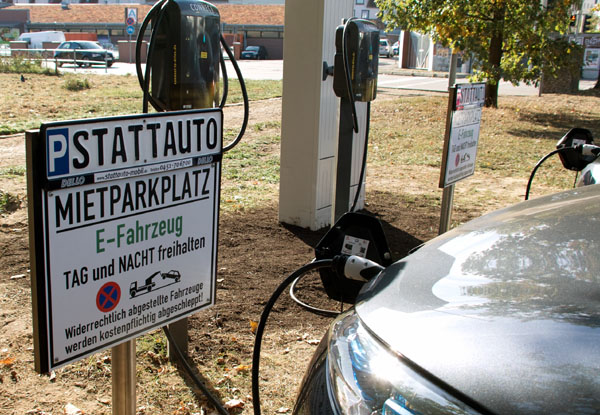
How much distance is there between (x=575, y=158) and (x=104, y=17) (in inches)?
2417

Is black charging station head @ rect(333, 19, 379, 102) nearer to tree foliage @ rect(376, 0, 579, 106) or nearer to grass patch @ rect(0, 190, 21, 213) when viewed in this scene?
grass patch @ rect(0, 190, 21, 213)

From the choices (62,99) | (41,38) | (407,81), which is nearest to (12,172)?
(62,99)

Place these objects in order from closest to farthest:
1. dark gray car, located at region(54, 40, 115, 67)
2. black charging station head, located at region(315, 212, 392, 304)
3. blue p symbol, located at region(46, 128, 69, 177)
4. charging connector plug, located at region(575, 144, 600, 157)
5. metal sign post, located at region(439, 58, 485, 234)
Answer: blue p symbol, located at region(46, 128, 69, 177) < black charging station head, located at region(315, 212, 392, 304) < charging connector plug, located at region(575, 144, 600, 157) < metal sign post, located at region(439, 58, 485, 234) < dark gray car, located at region(54, 40, 115, 67)

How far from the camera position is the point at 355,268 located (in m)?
2.34

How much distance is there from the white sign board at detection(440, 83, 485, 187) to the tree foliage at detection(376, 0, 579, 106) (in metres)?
7.80

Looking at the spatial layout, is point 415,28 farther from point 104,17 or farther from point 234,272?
point 104,17

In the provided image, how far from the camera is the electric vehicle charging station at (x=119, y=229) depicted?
2025 millimetres

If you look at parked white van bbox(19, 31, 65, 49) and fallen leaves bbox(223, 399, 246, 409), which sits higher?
parked white van bbox(19, 31, 65, 49)

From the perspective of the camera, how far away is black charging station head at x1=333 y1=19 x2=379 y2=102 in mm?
4680

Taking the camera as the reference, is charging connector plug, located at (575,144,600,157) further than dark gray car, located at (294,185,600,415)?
Yes

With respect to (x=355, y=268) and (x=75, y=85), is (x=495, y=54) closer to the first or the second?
(x=75, y=85)

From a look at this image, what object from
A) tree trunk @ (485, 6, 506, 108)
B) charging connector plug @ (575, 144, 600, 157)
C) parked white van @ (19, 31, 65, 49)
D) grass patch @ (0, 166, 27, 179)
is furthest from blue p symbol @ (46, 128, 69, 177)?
parked white van @ (19, 31, 65, 49)

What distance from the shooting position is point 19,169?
7.68m

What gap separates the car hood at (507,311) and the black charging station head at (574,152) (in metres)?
2.28
